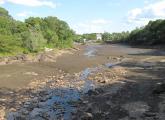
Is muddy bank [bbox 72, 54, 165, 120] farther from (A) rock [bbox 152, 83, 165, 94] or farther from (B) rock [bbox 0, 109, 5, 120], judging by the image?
(B) rock [bbox 0, 109, 5, 120]

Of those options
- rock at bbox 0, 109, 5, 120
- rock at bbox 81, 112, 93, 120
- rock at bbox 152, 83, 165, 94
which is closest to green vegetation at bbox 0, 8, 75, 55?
rock at bbox 0, 109, 5, 120

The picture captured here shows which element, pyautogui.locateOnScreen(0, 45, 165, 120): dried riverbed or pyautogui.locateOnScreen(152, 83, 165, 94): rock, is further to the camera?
pyautogui.locateOnScreen(152, 83, 165, 94): rock

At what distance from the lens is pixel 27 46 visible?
102 metres

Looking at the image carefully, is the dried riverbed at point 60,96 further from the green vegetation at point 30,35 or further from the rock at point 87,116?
the green vegetation at point 30,35

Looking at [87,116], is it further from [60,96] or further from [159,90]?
[159,90]

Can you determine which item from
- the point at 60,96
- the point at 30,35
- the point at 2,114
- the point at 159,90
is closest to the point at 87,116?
the point at 2,114

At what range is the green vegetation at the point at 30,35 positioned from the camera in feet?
304

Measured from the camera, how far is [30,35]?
330 ft

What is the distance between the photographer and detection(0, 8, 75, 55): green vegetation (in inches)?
3647

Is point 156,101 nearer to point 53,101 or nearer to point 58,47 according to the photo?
point 53,101

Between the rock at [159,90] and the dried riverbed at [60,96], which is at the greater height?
the rock at [159,90]

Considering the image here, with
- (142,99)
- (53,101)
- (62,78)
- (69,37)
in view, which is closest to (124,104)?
(142,99)

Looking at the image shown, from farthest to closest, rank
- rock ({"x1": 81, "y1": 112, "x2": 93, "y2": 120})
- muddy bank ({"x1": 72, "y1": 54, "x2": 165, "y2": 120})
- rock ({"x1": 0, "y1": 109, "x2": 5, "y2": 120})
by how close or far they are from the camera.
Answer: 1. rock ({"x1": 0, "y1": 109, "x2": 5, "y2": 120})
2. muddy bank ({"x1": 72, "y1": 54, "x2": 165, "y2": 120})
3. rock ({"x1": 81, "y1": 112, "x2": 93, "y2": 120})

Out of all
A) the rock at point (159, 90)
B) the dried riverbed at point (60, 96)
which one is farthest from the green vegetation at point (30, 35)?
the rock at point (159, 90)
